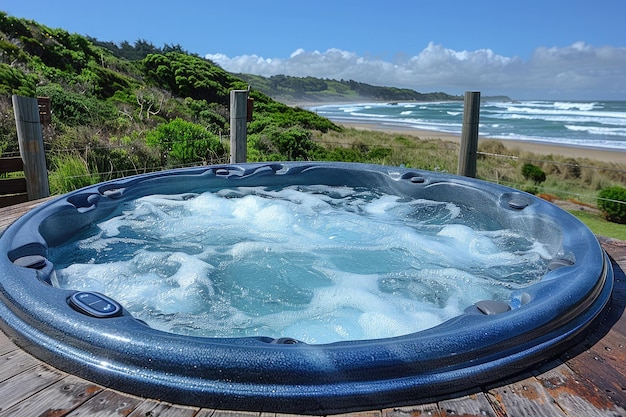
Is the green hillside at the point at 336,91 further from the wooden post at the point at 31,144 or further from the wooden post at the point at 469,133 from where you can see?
the wooden post at the point at 31,144

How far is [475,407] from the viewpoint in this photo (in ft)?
3.39

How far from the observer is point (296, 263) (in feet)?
7.83

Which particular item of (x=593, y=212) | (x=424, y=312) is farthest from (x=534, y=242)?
(x=593, y=212)

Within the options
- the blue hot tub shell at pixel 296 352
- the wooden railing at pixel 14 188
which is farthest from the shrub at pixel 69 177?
the blue hot tub shell at pixel 296 352

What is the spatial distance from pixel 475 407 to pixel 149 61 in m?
16.6

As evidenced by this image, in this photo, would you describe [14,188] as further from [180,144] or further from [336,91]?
[336,91]

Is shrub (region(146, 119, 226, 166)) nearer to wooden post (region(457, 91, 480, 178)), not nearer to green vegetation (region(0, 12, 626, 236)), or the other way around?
green vegetation (region(0, 12, 626, 236))

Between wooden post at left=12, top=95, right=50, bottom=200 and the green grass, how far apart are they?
4621 millimetres

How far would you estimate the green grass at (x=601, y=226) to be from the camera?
165 inches

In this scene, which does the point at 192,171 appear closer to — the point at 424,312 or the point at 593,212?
the point at 424,312

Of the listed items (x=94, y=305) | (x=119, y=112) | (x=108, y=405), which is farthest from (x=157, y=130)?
(x=108, y=405)

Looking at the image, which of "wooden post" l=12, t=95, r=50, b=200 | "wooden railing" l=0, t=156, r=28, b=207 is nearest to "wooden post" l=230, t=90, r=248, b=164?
"wooden post" l=12, t=95, r=50, b=200

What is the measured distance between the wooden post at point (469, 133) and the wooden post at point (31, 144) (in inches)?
127

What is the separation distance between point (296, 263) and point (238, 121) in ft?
7.35
